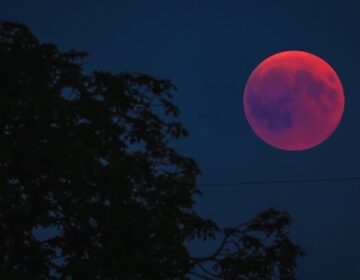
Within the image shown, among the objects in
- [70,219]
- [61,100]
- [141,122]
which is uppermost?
[141,122]

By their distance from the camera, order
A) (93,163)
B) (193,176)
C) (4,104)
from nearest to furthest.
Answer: (4,104) < (93,163) < (193,176)

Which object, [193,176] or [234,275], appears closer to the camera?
[234,275]

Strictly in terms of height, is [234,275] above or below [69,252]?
above

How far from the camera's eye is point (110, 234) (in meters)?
8.68

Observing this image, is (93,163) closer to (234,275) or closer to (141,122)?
(141,122)

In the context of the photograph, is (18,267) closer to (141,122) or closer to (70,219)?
(70,219)

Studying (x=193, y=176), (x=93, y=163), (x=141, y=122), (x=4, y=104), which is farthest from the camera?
(x=193, y=176)

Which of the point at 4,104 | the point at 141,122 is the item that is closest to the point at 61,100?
the point at 4,104

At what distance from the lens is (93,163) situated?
8.63 m

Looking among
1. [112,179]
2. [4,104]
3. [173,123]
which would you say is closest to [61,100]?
[4,104]

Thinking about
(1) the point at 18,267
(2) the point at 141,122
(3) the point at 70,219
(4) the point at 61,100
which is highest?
(2) the point at 141,122

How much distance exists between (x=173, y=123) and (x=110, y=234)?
245 centimetres

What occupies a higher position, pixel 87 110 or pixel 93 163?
pixel 87 110

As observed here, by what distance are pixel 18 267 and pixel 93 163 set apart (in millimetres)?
2067
